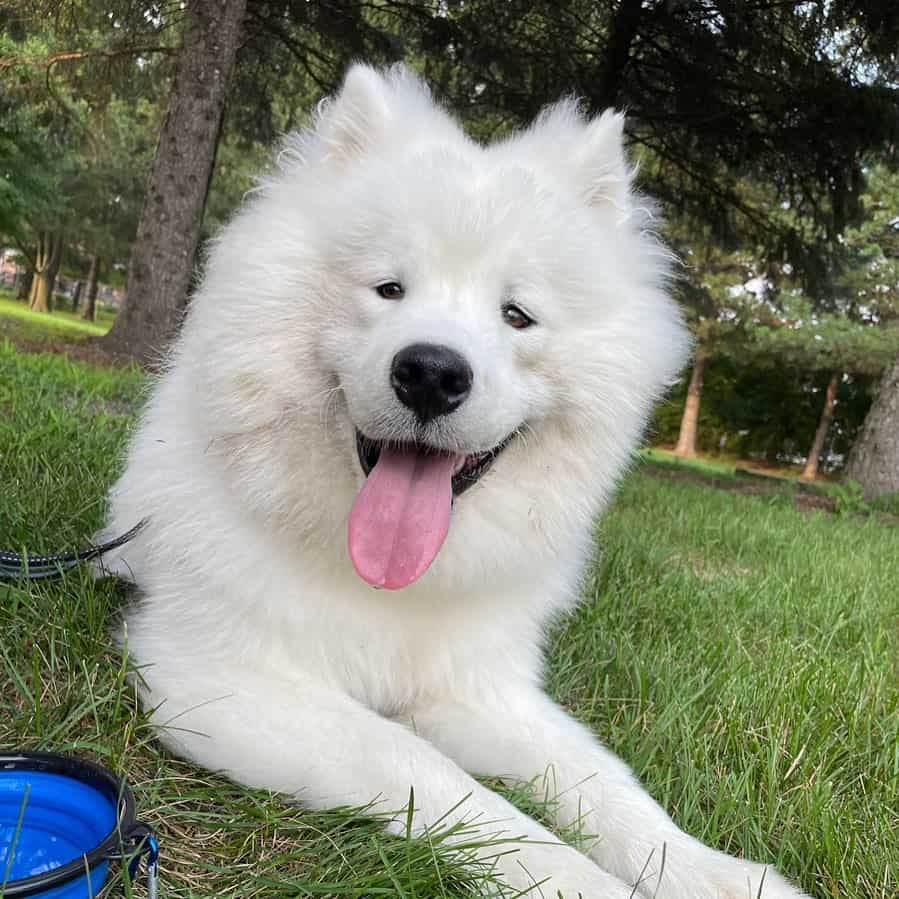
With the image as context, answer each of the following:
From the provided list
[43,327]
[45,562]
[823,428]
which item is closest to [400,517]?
[45,562]

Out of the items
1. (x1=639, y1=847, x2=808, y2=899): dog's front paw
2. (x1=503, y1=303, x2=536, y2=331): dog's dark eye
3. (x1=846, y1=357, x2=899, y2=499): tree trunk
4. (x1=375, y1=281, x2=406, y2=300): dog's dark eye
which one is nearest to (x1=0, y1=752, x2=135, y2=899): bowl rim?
(x1=639, y1=847, x2=808, y2=899): dog's front paw

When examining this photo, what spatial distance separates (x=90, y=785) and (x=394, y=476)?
0.90 meters

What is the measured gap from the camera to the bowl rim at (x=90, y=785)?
Answer: 3.52ft

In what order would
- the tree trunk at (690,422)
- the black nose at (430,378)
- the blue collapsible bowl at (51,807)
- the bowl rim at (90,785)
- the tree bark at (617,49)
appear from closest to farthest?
the bowl rim at (90,785), the blue collapsible bowl at (51,807), the black nose at (430,378), the tree bark at (617,49), the tree trunk at (690,422)

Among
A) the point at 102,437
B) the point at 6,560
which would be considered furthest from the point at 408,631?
the point at 102,437

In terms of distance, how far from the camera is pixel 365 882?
1.41 meters

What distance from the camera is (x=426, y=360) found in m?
1.75

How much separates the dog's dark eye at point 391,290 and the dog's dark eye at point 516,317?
0.26 meters

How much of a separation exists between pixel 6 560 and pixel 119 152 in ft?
95.6

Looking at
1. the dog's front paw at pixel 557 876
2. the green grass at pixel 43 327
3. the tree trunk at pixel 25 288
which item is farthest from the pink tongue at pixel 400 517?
the tree trunk at pixel 25 288

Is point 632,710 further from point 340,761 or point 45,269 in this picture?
point 45,269

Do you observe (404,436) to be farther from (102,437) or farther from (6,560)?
(102,437)

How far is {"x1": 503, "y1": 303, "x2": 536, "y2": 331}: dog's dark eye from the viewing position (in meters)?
2.01

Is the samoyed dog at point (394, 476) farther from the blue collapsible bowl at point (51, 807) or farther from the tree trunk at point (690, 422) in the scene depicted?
the tree trunk at point (690, 422)
